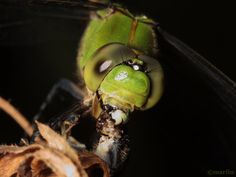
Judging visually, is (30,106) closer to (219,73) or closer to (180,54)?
Result: (180,54)

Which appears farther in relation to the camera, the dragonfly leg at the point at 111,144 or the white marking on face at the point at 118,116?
the white marking on face at the point at 118,116

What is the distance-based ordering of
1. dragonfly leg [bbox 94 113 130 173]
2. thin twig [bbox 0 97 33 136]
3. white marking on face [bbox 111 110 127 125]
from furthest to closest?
thin twig [bbox 0 97 33 136]
white marking on face [bbox 111 110 127 125]
dragonfly leg [bbox 94 113 130 173]

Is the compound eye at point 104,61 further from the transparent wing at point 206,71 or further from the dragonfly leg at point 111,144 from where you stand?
the transparent wing at point 206,71

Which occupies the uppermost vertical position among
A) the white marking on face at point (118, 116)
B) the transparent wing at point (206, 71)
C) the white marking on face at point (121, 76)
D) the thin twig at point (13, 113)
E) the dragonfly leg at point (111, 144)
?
the white marking on face at point (121, 76)

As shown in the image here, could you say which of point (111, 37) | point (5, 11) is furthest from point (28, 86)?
point (111, 37)

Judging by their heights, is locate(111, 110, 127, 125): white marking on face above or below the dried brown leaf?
below

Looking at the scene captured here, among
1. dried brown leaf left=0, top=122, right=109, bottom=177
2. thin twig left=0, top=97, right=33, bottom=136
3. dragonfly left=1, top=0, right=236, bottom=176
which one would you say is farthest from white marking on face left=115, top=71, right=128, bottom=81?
dried brown leaf left=0, top=122, right=109, bottom=177

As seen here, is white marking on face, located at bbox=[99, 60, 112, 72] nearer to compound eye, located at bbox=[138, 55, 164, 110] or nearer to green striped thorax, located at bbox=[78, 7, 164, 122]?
green striped thorax, located at bbox=[78, 7, 164, 122]

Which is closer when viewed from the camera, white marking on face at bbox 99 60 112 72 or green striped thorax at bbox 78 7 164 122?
green striped thorax at bbox 78 7 164 122

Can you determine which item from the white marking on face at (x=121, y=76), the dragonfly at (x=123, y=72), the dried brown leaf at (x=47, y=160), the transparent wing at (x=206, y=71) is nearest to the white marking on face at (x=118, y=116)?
the dragonfly at (x=123, y=72)
